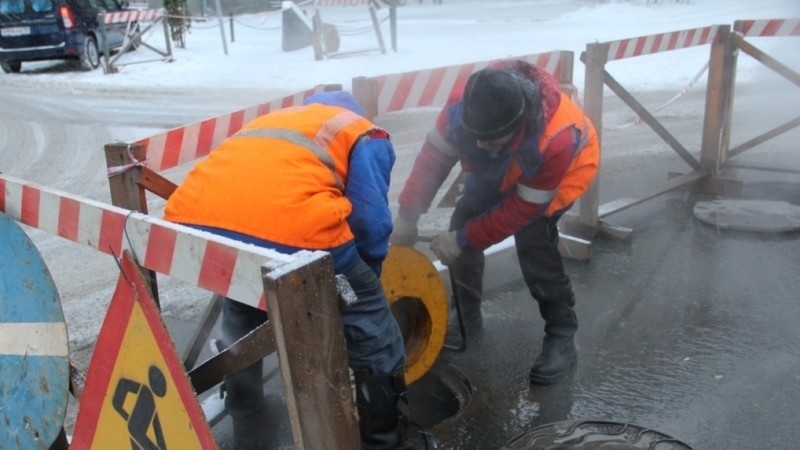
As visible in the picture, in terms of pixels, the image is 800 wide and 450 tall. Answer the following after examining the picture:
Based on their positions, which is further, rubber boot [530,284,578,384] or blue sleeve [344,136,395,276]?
rubber boot [530,284,578,384]

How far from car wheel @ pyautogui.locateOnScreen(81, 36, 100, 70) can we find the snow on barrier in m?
13.5

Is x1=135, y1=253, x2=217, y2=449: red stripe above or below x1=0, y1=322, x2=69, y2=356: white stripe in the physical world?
above

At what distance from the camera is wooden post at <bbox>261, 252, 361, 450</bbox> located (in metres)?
1.54

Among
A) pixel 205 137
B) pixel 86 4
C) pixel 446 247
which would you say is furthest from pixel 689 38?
pixel 86 4

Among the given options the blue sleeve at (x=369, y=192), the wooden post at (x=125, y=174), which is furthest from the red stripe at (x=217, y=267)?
the wooden post at (x=125, y=174)

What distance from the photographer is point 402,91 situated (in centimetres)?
416

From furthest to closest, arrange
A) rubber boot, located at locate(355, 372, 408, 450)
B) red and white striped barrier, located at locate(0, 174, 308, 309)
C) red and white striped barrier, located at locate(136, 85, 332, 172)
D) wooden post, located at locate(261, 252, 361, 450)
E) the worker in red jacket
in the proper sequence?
red and white striped barrier, located at locate(136, 85, 332, 172) < the worker in red jacket < rubber boot, located at locate(355, 372, 408, 450) < red and white striped barrier, located at locate(0, 174, 308, 309) < wooden post, located at locate(261, 252, 361, 450)

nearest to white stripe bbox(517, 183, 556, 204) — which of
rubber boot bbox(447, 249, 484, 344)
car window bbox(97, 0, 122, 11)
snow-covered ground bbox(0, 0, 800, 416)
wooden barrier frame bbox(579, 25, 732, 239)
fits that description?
rubber boot bbox(447, 249, 484, 344)

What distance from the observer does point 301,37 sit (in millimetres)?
17609

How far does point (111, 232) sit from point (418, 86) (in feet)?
8.05

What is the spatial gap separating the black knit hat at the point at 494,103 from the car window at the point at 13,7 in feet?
48.0

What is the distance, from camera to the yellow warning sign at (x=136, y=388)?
1867 millimetres

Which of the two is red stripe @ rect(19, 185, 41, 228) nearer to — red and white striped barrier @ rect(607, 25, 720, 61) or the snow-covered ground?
the snow-covered ground

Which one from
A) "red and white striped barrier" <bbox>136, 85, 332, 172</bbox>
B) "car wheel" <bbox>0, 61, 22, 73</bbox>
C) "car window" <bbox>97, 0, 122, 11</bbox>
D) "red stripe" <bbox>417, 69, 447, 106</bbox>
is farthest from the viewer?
"car window" <bbox>97, 0, 122, 11</bbox>
